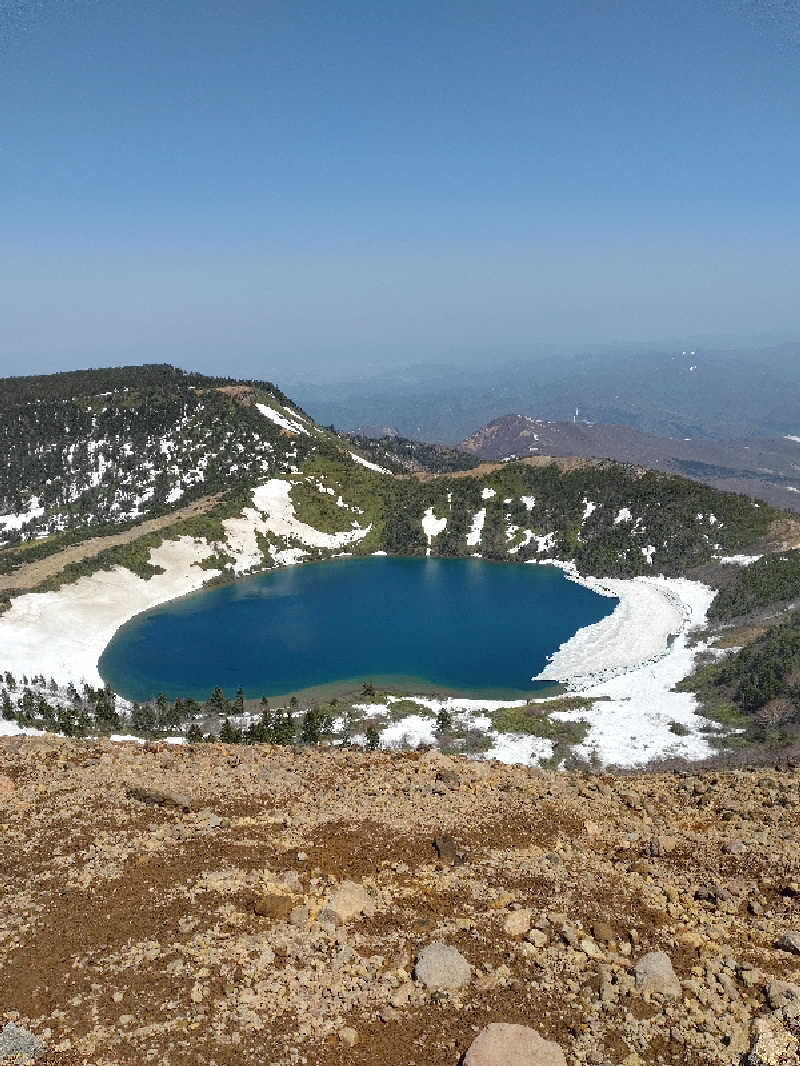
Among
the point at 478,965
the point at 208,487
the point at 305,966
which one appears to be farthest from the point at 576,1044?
the point at 208,487

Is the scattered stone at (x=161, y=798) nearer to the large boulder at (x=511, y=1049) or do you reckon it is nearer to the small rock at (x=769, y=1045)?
the large boulder at (x=511, y=1049)

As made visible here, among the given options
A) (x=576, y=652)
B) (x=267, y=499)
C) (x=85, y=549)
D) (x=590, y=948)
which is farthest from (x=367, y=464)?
(x=590, y=948)

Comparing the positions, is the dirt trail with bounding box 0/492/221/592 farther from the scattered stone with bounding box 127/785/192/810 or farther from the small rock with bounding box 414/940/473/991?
the small rock with bounding box 414/940/473/991

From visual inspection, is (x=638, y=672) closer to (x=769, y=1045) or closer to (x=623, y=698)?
(x=623, y=698)

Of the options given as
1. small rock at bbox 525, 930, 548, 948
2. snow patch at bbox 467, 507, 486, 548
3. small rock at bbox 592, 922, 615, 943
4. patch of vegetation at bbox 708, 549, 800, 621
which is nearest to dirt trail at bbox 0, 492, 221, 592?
snow patch at bbox 467, 507, 486, 548

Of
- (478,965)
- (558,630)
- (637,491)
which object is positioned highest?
(478,965)

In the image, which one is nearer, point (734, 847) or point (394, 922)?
point (394, 922)

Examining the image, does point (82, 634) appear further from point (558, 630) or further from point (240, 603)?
point (558, 630)
